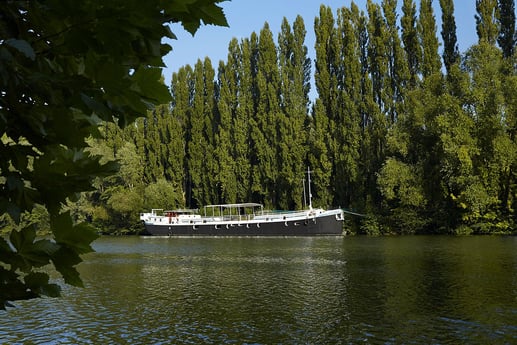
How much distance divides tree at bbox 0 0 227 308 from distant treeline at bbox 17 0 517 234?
116ft

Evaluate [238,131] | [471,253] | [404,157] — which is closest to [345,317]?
[471,253]

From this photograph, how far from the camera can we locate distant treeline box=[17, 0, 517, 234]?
4262 centimetres

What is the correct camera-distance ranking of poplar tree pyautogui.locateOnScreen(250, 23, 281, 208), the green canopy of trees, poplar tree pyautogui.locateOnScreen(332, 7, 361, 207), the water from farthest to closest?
poplar tree pyautogui.locateOnScreen(250, 23, 281, 208) → poplar tree pyautogui.locateOnScreen(332, 7, 361, 207) → the green canopy of trees → the water

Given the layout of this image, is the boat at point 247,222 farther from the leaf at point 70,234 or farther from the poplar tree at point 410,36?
the leaf at point 70,234

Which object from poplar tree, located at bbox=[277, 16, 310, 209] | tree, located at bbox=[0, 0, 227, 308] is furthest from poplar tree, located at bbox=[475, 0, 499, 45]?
tree, located at bbox=[0, 0, 227, 308]

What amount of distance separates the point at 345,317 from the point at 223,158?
152 feet

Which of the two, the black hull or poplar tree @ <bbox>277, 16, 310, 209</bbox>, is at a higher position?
poplar tree @ <bbox>277, 16, 310, 209</bbox>

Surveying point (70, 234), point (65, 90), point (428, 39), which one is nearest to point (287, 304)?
point (70, 234)

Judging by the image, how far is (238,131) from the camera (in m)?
59.1

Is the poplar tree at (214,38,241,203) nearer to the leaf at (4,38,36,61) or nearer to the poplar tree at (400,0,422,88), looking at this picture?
the poplar tree at (400,0,422,88)

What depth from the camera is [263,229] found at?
50.1 meters

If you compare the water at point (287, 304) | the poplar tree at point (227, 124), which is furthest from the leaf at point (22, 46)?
the poplar tree at point (227, 124)

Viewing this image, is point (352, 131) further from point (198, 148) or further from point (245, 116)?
point (198, 148)

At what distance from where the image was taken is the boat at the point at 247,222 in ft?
157
